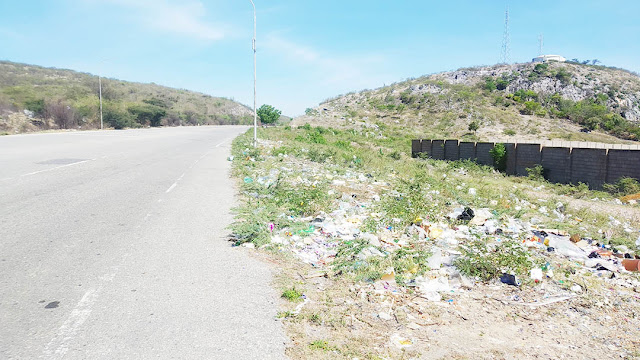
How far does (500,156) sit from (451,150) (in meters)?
4.23

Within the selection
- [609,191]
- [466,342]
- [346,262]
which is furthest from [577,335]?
[609,191]

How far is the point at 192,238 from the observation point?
6465 mm

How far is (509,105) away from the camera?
51.6 meters

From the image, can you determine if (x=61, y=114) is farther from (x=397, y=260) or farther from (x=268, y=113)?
(x=397, y=260)

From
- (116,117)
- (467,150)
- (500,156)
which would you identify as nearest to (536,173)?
(500,156)

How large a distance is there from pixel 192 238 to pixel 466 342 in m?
4.32

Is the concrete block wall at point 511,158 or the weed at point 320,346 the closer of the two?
the weed at point 320,346

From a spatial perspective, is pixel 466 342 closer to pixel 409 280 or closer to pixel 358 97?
pixel 409 280

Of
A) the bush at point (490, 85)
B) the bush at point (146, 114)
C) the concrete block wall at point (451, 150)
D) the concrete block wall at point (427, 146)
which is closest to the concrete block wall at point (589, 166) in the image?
the concrete block wall at point (451, 150)

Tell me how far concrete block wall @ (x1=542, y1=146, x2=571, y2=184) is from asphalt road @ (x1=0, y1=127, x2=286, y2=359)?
15.4 m

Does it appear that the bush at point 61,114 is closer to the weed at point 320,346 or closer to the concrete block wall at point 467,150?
the concrete block wall at point 467,150

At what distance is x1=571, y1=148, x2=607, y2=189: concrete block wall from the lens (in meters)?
16.5

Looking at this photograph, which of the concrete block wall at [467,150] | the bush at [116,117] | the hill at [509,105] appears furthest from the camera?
the bush at [116,117]

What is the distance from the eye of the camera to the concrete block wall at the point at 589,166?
16500 millimetres
